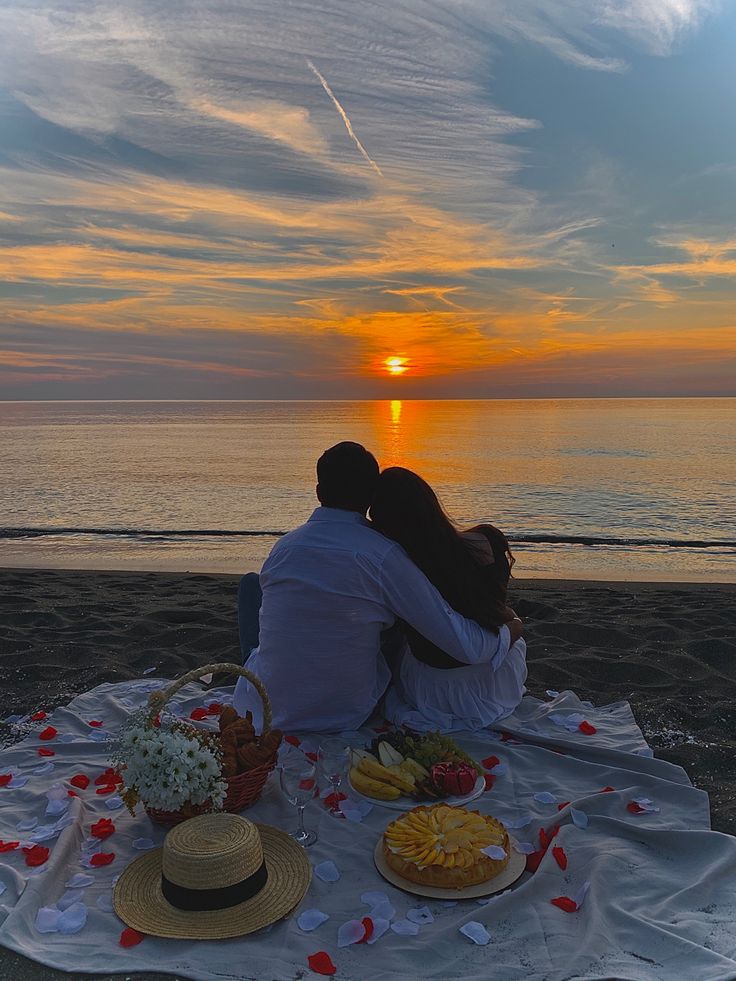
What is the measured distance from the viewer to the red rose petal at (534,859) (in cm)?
362

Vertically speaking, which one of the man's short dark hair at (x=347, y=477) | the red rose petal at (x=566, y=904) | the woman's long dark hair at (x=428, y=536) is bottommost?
the red rose petal at (x=566, y=904)

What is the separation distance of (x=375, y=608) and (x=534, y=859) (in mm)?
1623

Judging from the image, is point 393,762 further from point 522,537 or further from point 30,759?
point 522,537

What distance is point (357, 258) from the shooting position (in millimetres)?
35375

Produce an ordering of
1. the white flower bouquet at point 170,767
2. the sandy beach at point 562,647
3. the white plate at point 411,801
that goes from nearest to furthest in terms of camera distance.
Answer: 1. the white flower bouquet at point 170,767
2. the white plate at point 411,801
3. the sandy beach at point 562,647

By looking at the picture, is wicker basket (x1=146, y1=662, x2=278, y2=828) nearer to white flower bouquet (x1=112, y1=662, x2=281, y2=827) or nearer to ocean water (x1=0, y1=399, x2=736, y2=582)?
white flower bouquet (x1=112, y1=662, x2=281, y2=827)

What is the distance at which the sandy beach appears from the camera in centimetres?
551

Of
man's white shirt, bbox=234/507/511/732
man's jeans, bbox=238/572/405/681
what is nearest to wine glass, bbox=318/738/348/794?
man's white shirt, bbox=234/507/511/732

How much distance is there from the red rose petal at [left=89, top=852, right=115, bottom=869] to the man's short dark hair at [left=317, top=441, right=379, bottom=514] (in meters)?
2.15

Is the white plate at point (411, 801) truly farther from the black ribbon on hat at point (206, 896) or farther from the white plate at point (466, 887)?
the black ribbon on hat at point (206, 896)

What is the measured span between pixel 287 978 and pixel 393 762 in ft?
5.14

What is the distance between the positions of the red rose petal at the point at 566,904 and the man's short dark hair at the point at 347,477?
228cm

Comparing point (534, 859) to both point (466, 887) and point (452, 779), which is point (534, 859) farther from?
point (452, 779)

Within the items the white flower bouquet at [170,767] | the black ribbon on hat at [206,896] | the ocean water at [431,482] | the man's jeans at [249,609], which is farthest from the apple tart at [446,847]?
the ocean water at [431,482]
